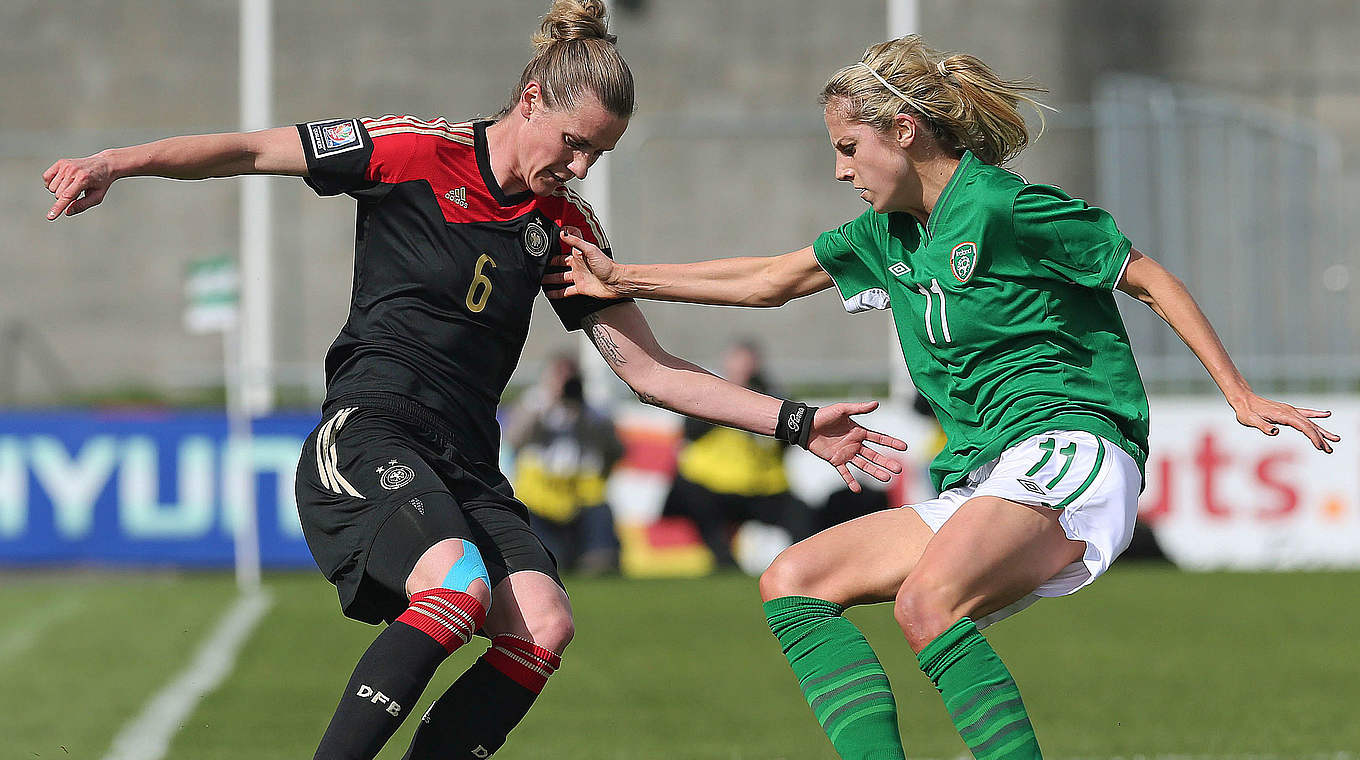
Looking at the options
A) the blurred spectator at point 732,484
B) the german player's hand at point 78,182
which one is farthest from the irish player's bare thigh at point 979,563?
the blurred spectator at point 732,484

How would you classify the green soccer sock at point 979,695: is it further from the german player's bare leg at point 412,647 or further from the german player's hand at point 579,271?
the german player's hand at point 579,271

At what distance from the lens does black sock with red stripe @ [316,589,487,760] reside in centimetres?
367

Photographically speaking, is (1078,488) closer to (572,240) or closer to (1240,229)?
(572,240)

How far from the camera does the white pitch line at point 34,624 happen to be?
930 cm

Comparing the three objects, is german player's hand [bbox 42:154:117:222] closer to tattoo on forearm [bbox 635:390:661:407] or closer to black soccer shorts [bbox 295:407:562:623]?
black soccer shorts [bbox 295:407:562:623]

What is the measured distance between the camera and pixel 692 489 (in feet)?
40.2

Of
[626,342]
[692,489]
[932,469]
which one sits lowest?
[692,489]

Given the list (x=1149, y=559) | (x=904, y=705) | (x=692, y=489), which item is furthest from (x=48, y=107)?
(x=904, y=705)

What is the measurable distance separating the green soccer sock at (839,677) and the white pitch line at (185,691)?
308 cm

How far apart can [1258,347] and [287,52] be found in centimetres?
1142

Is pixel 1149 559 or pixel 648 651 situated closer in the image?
pixel 648 651

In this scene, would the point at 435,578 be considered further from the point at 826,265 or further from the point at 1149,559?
the point at 1149,559

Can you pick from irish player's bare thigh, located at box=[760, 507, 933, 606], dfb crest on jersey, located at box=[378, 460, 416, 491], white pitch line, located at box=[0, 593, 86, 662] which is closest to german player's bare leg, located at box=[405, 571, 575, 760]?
dfb crest on jersey, located at box=[378, 460, 416, 491]

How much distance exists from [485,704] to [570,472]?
8226 millimetres
